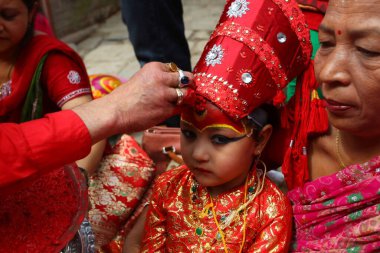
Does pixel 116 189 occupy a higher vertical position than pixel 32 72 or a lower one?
lower

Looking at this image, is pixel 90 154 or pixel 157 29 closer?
pixel 90 154

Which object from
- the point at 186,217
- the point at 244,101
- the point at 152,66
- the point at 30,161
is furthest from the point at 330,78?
the point at 30,161

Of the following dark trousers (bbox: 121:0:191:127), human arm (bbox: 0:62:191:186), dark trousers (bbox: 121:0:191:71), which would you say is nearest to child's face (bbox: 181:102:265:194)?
human arm (bbox: 0:62:191:186)

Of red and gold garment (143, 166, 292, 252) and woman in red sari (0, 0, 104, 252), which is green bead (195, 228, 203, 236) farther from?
woman in red sari (0, 0, 104, 252)

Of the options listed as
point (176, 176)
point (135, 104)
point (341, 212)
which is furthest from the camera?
point (176, 176)

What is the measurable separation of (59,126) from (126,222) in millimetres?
1089

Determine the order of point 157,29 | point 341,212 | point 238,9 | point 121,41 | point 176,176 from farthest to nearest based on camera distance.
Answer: point 121,41 → point 157,29 → point 176,176 → point 238,9 → point 341,212

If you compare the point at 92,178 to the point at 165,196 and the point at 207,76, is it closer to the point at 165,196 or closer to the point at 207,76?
the point at 165,196

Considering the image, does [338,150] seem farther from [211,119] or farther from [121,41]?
[121,41]

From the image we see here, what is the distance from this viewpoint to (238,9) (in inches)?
77.1

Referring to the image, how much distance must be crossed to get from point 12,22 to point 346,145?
5.27 ft

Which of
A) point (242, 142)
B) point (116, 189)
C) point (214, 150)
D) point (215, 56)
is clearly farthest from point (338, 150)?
point (116, 189)

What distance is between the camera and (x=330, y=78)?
66.9 inches

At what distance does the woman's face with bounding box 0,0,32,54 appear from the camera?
93.6 inches
